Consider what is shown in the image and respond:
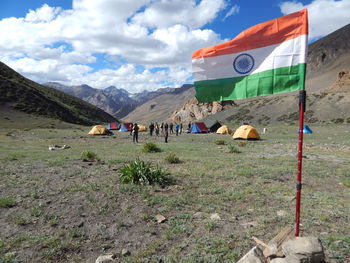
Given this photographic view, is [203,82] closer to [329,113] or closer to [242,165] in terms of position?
[242,165]

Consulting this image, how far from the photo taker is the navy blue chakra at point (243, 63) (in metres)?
5.76

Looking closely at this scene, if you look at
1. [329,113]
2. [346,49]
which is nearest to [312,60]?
[346,49]

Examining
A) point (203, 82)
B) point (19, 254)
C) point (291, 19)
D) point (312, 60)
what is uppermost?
point (312, 60)

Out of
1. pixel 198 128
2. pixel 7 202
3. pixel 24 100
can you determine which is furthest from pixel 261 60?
pixel 24 100

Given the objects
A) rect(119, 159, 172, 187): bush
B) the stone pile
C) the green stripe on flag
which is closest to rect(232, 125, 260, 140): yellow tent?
rect(119, 159, 172, 187): bush

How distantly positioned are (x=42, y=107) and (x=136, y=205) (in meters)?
93.9

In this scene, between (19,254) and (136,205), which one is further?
(136,205)

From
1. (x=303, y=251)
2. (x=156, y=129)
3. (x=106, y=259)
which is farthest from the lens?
(x=156, y=129)

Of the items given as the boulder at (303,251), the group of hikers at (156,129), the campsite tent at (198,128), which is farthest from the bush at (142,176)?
the campsite tent at (198,128)

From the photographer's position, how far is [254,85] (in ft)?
18.7

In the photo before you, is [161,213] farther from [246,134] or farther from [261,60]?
[246,134]

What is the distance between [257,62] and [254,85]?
50 centimetres

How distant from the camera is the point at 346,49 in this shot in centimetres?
16350

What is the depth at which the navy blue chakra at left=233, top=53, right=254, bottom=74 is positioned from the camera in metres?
5.76
